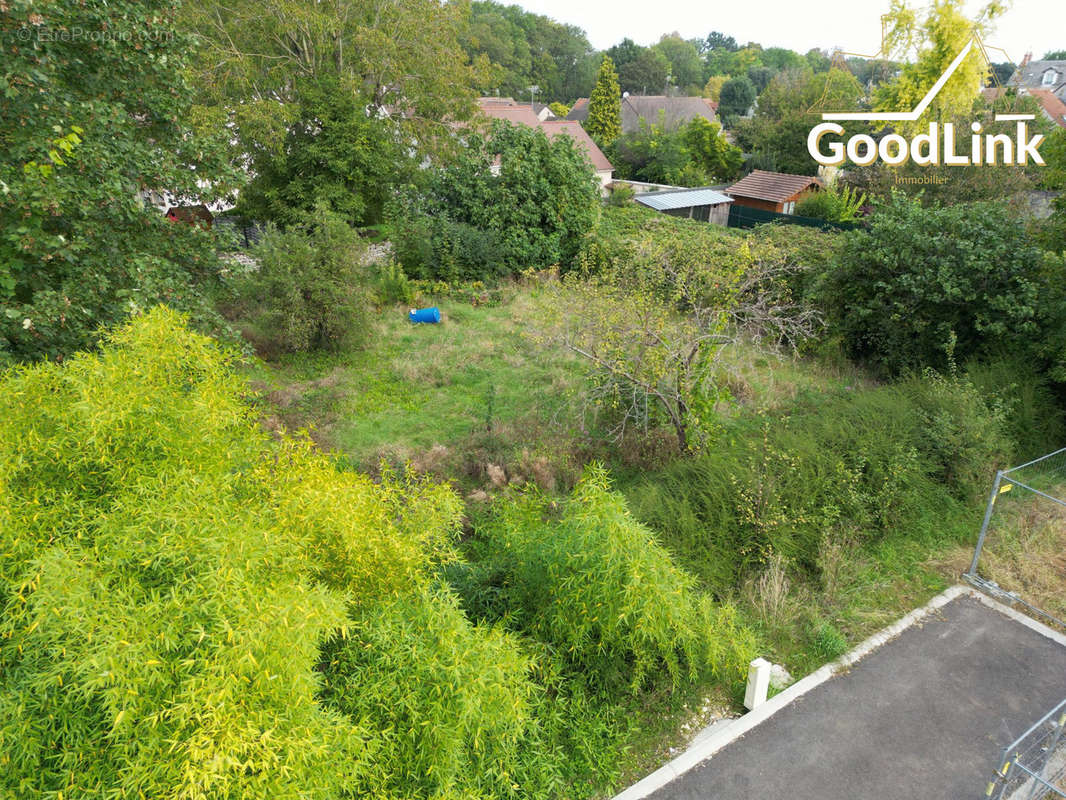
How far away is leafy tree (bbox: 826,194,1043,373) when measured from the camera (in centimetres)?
909

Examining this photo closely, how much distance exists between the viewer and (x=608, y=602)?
424 cm

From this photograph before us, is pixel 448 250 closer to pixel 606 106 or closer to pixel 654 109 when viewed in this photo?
pixel 606 106

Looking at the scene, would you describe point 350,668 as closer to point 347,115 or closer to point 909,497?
→ point 909,497

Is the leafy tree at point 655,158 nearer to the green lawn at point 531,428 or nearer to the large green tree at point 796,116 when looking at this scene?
the large green tree at point 796,116

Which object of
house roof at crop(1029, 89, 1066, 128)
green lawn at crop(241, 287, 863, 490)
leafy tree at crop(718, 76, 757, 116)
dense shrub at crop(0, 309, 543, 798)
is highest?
leafy tree at crop(718, 76, 757, 116)

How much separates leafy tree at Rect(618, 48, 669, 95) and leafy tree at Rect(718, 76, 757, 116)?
11.6 metres

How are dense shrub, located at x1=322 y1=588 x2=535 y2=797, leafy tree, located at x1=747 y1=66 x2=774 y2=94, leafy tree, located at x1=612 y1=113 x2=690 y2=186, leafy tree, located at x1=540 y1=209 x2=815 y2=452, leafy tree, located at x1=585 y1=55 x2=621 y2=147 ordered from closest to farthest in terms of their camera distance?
dense shrub, located at x1=322 y1=588 x2=535 y2=797 < leafy tree, located at x1=540 y1=209 x2=815 y2=452 < leafy tree, located at x1=612 y1=113 x2=690 y2=186 < leafy tree, located at x1=585 y1=55 x2=621 y2=147 < leafy tree, located at x1=747 y1=66 x2=774 y2=94

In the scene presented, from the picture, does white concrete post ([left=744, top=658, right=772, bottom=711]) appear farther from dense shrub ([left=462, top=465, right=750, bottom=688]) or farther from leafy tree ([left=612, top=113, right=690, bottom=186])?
leafy tree ([left=612, top=113, right=690, bottom=186])

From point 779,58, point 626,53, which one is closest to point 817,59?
point 779,58

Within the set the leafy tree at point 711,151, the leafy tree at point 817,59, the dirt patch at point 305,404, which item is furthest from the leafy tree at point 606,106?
the leafy tree at point 817,59

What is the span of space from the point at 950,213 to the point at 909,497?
5.00 m

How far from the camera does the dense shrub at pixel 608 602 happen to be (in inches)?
167

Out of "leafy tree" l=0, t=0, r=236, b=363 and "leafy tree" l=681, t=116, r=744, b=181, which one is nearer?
"leafy tree" l=0, t=0, r=236, b=363

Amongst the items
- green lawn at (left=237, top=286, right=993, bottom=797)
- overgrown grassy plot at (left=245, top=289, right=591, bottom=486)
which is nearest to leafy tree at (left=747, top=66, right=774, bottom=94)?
green lawn at (left=237, top=286, right=993, bottom=797)
